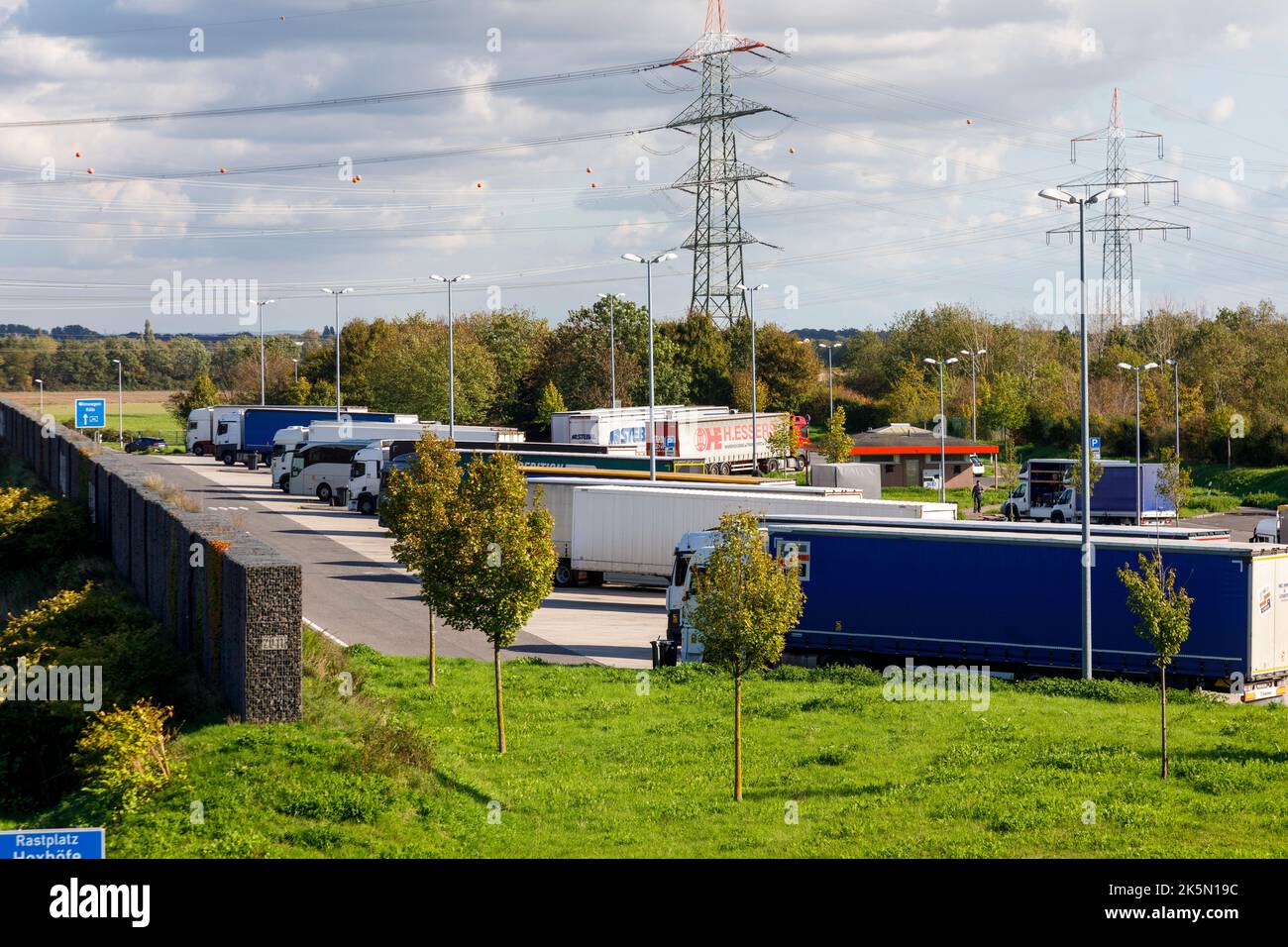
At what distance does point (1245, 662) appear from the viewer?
24.5 meters

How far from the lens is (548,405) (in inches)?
3595

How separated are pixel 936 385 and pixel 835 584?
87538mm

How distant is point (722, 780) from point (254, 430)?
69.6 meters

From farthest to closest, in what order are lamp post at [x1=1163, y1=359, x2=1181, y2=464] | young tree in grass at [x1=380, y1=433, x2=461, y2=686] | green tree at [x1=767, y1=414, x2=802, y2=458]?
1. green tree at [x1=767, y1=414, x2=802, y2=458]
2. lamp post at [x1=1163, y1=359, x2=1181, y2=464]
3. young tree in grass at [x1=380, y1=433, x2=461, y2=686]

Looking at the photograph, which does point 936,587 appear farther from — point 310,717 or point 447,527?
point 310,717

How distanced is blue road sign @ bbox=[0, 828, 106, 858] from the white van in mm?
54727

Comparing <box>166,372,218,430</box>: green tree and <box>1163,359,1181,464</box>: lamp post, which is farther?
<box>166,372,218,430</box>: green tree

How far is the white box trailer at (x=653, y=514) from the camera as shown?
126 feet

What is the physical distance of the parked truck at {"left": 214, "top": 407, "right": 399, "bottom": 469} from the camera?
81.8 m

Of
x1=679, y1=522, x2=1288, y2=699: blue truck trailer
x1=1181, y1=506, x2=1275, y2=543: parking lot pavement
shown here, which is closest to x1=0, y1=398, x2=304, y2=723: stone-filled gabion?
x1=679, y1=522, x2=1288, y2=699: blue truck trailer

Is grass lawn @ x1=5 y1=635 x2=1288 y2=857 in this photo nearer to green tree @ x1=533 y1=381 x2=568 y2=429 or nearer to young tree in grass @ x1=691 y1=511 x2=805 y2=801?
young tree in grass @ x1=691 y1=511 x2=805 y2=801

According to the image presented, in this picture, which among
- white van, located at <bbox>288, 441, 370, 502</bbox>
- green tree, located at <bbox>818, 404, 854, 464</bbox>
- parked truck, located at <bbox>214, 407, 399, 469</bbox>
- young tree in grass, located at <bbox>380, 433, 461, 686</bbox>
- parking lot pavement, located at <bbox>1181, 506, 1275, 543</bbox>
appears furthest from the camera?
parked truck, located at <bbox>214, 407, 399, 469</bbox>

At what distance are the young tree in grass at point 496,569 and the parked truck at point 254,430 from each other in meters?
60.9

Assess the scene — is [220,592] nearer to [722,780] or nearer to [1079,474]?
[722,780]
